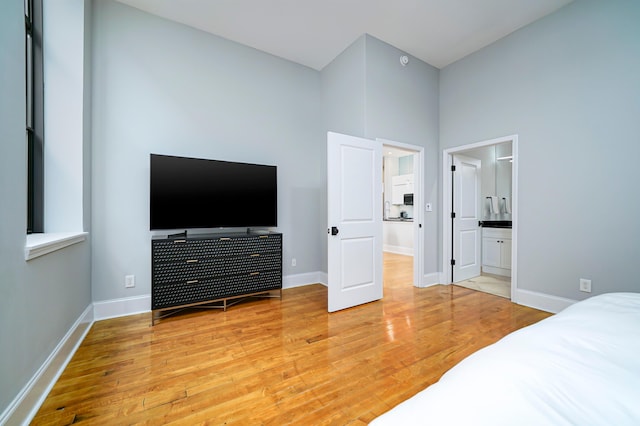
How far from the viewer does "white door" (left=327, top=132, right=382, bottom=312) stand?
2.90 meters

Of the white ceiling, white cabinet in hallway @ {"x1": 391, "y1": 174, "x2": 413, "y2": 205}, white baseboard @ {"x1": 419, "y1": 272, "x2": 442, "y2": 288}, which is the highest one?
the white ceiling

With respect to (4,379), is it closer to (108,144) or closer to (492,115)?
(108,144)

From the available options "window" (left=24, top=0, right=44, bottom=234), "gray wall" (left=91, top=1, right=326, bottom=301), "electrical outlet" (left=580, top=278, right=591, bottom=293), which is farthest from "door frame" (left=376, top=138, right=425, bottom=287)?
"window" (left=24, top=0, right=44, bottom=234)

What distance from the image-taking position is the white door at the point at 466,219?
4.03 metres

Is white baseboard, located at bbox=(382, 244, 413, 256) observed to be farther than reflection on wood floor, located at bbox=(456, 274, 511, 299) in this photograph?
Yes

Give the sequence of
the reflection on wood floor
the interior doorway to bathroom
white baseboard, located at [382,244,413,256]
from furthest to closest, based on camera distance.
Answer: white baseboard, located at [382,244,413,256] → the interior doorway to bathroom → the reflection on wood floor

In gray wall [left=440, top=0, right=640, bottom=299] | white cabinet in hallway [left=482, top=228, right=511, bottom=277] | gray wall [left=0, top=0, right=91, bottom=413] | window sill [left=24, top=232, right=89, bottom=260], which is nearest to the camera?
gray wall [left=0, top=0, right=91, bottom=413]

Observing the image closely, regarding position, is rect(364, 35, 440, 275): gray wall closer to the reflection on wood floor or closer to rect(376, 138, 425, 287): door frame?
rect(376, 138, 425, 287): door frame

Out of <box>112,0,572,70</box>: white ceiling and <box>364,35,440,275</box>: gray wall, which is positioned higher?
<box>112,0,572,70</box>: white ceiling

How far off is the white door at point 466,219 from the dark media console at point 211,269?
2837mm

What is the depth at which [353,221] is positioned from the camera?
308 cm

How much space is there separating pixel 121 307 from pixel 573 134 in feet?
17.2

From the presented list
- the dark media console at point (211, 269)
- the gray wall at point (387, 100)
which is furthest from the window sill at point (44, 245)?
the gray wall at point (387, 100)

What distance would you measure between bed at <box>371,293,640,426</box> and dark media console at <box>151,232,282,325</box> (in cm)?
259
